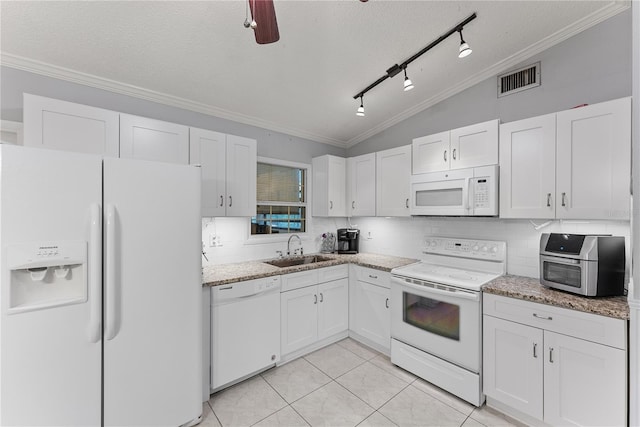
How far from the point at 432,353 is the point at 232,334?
178 cm

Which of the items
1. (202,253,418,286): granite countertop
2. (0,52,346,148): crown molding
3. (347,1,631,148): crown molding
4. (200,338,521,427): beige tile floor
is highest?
(347,1,631,148): crown molding

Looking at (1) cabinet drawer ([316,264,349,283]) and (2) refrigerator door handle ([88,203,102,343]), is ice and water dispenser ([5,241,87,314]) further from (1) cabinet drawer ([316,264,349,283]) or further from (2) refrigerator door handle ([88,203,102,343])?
(1) cabinet drawer ([316,264,349,283])

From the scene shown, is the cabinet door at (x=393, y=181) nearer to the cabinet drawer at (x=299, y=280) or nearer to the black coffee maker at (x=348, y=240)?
the black coffee maker at (x=348, y=240)

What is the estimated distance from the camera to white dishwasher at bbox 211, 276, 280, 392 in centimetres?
225

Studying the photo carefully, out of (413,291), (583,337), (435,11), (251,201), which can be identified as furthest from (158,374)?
(435,11)

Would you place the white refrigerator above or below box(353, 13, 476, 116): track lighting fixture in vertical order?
below

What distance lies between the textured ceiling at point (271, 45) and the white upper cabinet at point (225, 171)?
494 millimetres

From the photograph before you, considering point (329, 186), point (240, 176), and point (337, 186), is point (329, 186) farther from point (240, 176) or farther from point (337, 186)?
point (240, 176)

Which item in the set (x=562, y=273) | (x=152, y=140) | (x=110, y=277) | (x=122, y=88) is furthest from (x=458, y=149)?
(x=122, y=88)

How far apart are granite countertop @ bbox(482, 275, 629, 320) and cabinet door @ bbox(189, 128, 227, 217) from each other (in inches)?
95.8

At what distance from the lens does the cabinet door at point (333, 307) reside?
300 centimetres

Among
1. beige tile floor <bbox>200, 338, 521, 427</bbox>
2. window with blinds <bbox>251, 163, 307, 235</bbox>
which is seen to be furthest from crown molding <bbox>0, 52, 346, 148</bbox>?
beige tile floor <bbox>200, 338, 521, 427</bbox>

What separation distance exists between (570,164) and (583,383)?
4.92 ft

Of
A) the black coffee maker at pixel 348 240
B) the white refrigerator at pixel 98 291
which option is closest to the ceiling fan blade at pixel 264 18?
the white refrigerator at pixel 98 291
